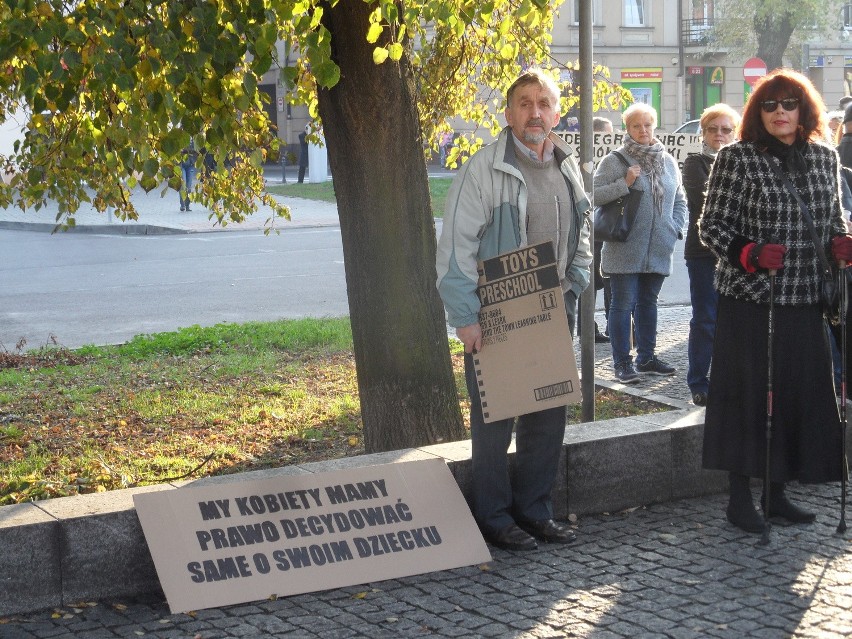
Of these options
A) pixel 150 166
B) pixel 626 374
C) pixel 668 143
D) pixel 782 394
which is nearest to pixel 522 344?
pixel 782 394

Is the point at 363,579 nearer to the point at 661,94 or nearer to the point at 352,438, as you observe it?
the point at 352,438

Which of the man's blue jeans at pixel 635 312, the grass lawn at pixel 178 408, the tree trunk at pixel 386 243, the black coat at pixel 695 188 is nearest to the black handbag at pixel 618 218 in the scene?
the man's blue jeans at pixel 635 312

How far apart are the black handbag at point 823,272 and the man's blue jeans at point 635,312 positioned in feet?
10.7

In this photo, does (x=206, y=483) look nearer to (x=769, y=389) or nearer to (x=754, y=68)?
(x=769, y=389)

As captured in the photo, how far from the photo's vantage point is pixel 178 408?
777 centimetres

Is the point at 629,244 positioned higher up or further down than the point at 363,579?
higher up

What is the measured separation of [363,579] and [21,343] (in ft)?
21.2

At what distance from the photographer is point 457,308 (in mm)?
5172

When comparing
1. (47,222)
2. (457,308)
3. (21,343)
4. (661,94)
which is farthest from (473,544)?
(661,94)

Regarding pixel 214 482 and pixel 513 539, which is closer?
pixel 214 482

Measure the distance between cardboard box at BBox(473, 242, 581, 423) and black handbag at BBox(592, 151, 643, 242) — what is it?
3411 mm

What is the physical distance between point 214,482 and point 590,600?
1534mm

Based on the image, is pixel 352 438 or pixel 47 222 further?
pixel 47 222

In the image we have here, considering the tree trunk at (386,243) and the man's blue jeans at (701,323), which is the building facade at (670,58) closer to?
the man's blue jeans at (701,323)
